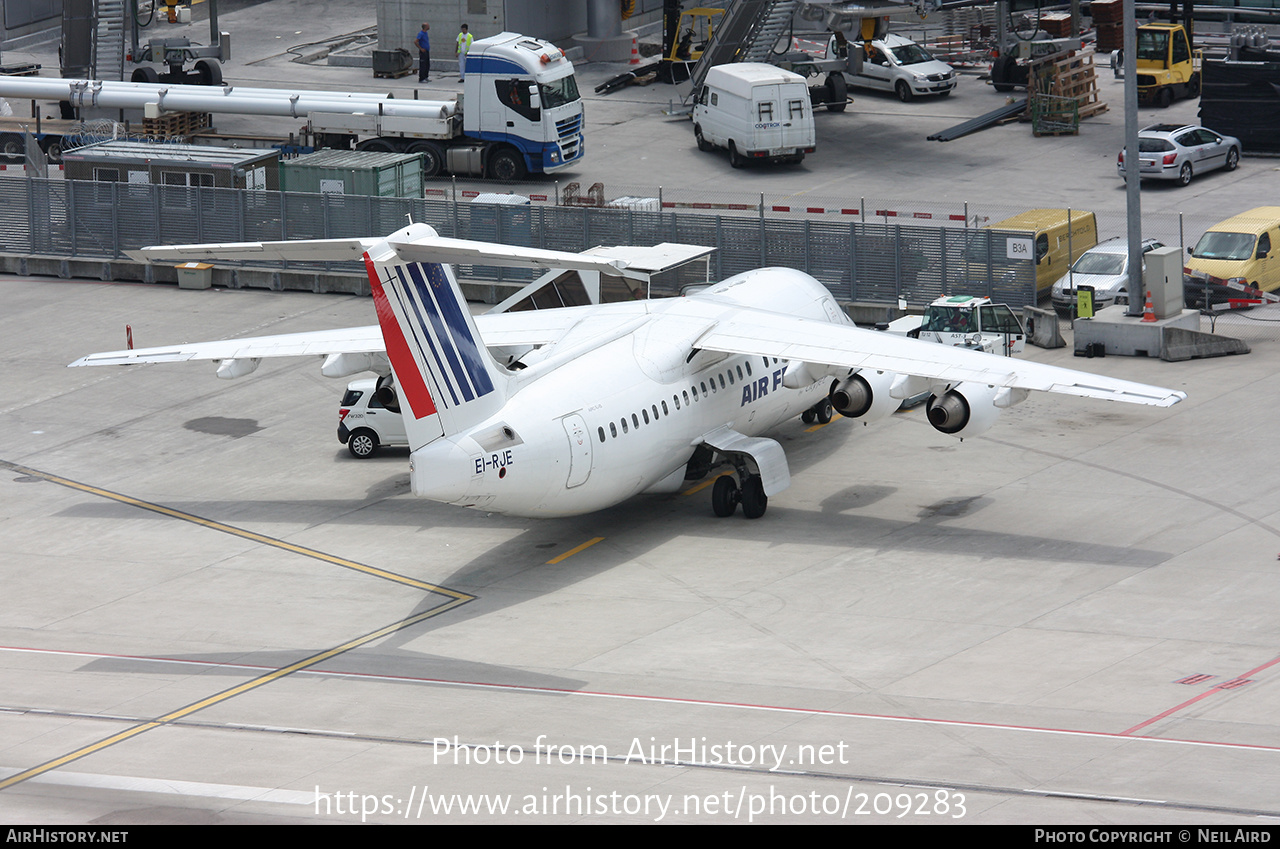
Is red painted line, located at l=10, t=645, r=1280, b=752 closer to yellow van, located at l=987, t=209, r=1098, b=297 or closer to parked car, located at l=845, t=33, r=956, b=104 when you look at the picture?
yellow van, located at l=987, t=209, r=1098, b=297

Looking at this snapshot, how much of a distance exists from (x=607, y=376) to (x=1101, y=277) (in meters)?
20.7

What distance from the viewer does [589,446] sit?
31.4m

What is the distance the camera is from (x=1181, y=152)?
5978 centimetres

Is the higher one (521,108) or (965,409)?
(521,108)

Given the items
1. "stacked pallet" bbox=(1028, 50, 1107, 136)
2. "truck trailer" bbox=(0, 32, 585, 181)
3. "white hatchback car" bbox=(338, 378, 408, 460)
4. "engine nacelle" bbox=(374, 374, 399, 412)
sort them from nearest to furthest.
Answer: "engine nacelle" bbox=(374, 374, 399, 412) → "white hatchback car" bbox=(338, 378, 408, 460) → "truck trailer" bbox=(0, 32, 585, 181) → "stacked pallet" bbox=(1028, 50, 1107, 136)

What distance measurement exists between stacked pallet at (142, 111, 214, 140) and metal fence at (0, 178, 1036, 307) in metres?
12.9

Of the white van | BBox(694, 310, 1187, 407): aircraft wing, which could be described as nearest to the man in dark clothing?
the white van

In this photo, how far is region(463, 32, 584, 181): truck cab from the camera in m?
64.9

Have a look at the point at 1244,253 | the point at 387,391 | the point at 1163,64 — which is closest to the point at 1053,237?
the point at 1244,253

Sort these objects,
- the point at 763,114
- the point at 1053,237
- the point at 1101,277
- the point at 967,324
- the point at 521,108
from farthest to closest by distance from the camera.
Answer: the point at 521,108 < the point at 763,114 < the point at 1053,237 < the point at 1101,277 < the point at 967,324

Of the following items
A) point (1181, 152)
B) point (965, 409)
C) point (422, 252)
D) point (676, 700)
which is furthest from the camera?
point (1181, 152)

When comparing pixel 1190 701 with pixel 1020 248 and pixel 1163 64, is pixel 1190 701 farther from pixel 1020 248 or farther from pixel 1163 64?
pixel 1163 64

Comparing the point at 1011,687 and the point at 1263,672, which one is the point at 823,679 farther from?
the point at 1263,672

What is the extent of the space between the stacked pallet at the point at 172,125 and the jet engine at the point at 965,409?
149 feet
